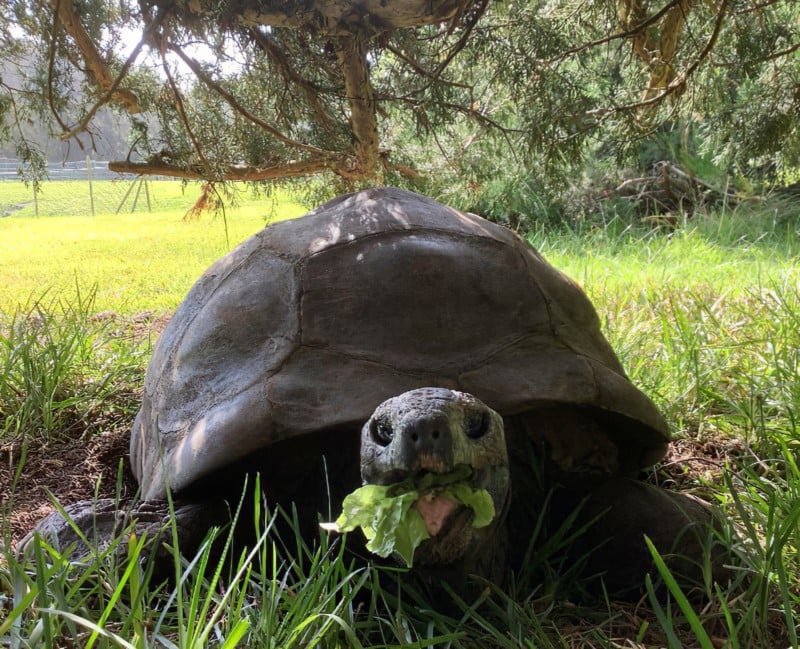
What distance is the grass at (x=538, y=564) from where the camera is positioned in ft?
3.80

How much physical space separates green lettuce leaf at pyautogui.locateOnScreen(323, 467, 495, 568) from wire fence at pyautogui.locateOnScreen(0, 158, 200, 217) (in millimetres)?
3240

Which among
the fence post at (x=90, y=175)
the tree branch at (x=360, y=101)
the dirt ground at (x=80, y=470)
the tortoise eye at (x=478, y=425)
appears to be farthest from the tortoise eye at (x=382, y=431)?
the fence post at (x=90, y=175)

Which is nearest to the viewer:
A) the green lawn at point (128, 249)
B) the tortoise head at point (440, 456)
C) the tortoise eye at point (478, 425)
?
the tortoise head at point (440, 456)

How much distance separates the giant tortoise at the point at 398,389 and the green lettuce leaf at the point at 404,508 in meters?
0.11

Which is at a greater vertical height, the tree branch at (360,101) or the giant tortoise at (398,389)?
the tree branch at (360,101)

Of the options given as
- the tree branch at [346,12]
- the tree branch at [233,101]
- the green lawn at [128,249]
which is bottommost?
the green lawn at [128,249]

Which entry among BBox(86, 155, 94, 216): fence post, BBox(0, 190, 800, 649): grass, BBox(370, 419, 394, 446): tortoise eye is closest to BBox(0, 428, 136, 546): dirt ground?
BBox(0, 190, 800, 649): grass

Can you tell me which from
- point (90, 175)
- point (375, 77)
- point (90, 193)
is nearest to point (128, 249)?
point (90, 193)

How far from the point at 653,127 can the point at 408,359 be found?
1.96 meters

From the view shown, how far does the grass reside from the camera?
116 centimetres

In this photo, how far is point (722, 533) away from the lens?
1610mm

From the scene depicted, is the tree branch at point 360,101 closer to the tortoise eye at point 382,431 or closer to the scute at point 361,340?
the scute at point 361,340

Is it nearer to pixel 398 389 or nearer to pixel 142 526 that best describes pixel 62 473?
pixel 142 526

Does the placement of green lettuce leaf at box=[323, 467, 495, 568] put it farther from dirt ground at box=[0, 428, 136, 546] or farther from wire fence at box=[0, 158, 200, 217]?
wire fence at box=[0, 158, 200, 217]
